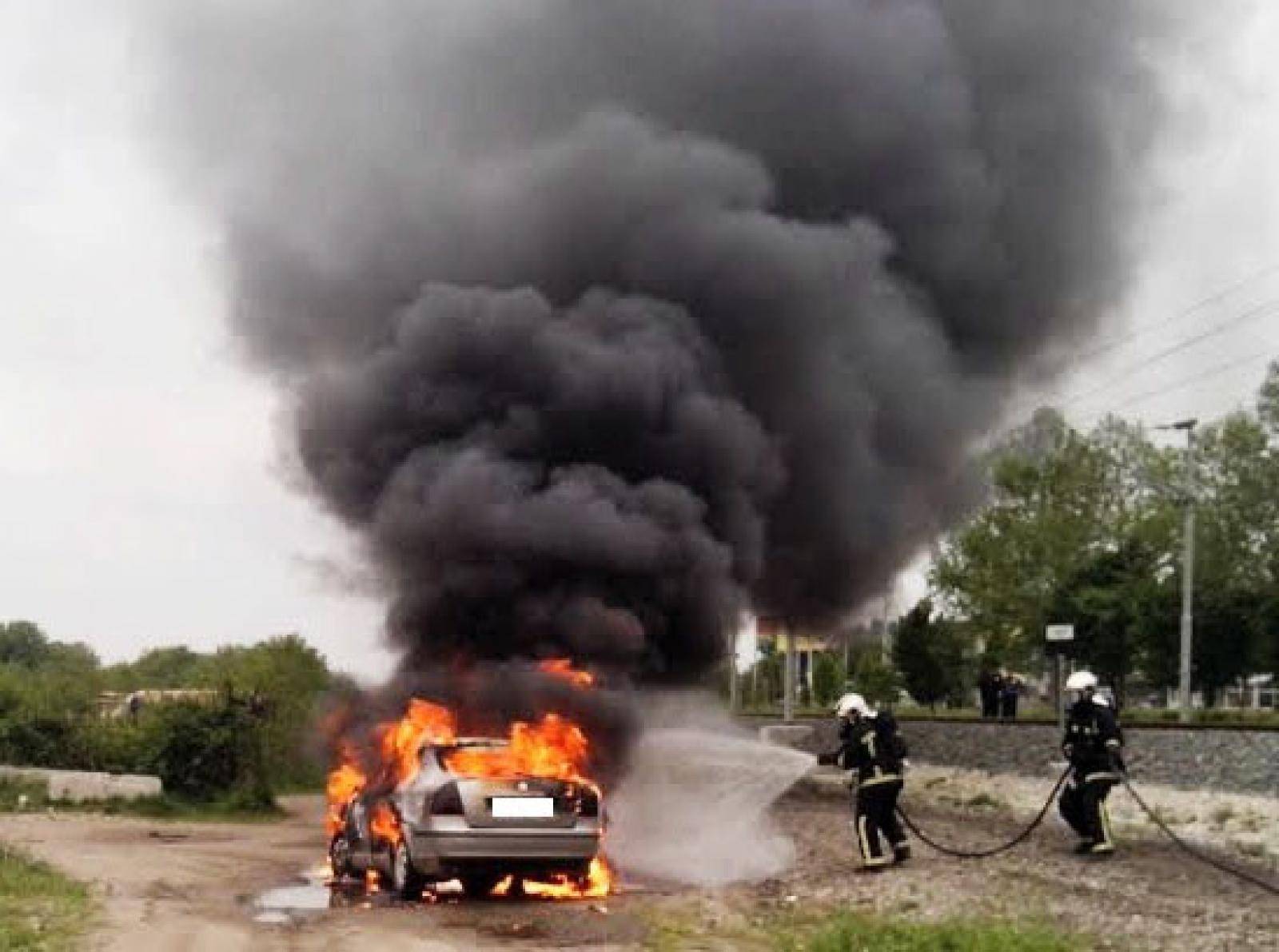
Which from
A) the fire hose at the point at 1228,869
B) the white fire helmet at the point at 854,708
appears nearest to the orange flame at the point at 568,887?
the white fire helmet at the point at 854,708

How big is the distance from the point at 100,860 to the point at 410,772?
16.9 ft

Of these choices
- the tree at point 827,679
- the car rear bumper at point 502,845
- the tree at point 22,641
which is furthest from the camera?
the tree at point 22,641

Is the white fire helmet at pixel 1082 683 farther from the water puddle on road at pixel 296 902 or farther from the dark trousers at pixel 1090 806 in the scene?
the water puddle on road at pixel 296 902

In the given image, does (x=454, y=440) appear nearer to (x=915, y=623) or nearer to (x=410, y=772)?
(x=410, y=772)

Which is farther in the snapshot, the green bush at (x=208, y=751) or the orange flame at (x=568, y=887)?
the green bush at (x=208, y=751)

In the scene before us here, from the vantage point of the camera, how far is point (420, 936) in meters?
10.0

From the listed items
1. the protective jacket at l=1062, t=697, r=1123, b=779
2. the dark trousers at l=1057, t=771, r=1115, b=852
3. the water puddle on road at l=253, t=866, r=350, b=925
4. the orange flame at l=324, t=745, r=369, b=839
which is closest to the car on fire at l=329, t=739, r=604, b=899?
the water puddle on road at l=253, t=866, r=350, b=925

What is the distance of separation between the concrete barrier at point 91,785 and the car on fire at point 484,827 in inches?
468

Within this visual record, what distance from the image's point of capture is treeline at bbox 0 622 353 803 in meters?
23.1

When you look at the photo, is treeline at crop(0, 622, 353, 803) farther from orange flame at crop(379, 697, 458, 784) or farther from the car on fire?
the car on fire

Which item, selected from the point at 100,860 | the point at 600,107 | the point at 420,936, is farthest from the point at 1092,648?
the point at 420,936

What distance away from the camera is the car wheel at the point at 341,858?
13.7 meters

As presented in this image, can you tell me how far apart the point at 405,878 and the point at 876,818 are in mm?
4167

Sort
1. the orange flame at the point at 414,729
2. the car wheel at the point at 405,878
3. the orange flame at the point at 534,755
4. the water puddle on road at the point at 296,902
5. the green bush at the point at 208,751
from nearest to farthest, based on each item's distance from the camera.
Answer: the water puddle on road at the point at 296,902 → the car wheel at the point at 405,878 → the orange flame at the point at 534,755 → the orange flame at the point at 414,729 → the green bush at the point at 208,751
